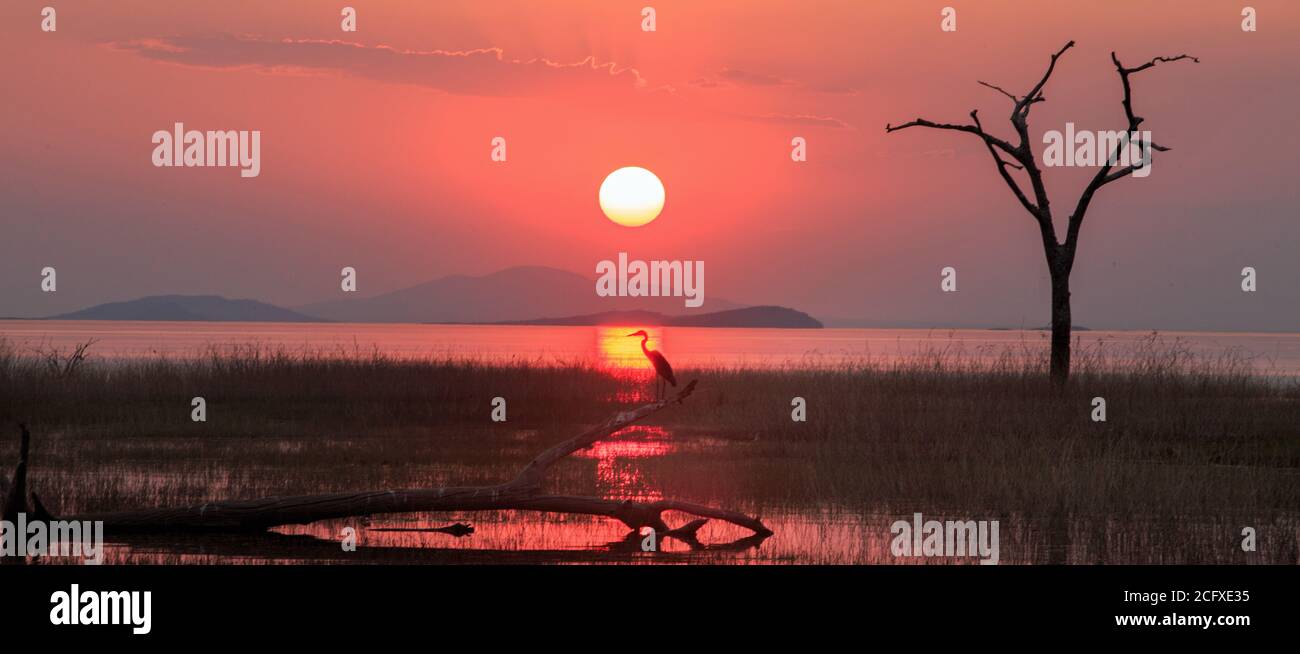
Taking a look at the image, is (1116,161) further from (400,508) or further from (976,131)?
(400,508)

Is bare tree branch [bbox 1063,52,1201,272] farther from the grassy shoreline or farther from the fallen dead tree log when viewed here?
the fallen dead tree log

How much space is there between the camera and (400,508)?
9.77 meters

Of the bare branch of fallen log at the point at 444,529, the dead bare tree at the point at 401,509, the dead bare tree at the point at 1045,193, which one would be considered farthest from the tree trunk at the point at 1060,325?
the bare branch of fallen log at the point at 444,529

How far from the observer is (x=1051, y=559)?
9.02 metres

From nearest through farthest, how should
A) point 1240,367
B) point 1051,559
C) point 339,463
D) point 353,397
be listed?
point 1051,559 < point 339,463 < point 353,397 < point 1240,367

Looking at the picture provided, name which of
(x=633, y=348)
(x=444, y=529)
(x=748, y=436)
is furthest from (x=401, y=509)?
(x=633, y=348)

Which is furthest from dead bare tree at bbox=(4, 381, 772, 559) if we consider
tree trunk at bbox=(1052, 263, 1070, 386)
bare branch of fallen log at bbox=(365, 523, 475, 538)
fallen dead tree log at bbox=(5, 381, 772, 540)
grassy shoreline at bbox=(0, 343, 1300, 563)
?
tree trunk at bbox=(1052, 263, 1070, 386)

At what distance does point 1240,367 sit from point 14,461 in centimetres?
2264

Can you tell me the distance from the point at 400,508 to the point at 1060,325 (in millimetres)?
15179

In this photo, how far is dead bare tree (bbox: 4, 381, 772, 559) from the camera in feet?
31.0

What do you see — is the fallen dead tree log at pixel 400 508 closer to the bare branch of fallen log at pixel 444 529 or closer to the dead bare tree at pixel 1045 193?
the bare branch of fallen log at pixel 444 529

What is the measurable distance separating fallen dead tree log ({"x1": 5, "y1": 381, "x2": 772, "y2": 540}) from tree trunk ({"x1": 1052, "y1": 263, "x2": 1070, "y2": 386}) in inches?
513
